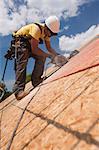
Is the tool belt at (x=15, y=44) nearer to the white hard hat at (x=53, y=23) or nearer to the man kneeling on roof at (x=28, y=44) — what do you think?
the man kneeling on roof at (x=28, y=44)

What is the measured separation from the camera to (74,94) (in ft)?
10.2

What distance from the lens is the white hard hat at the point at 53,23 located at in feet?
19.1

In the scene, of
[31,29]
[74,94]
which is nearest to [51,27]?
[31,29]

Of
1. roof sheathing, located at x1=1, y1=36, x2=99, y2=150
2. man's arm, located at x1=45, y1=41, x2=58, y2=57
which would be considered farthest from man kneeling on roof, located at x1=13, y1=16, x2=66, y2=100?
roof sheathing, located at x1=1, y1=36, x2=99, y2=150

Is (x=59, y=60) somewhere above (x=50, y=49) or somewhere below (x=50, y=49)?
below

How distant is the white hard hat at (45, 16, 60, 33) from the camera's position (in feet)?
19.1

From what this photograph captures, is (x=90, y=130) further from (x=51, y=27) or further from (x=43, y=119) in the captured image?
(x=51, y=27)

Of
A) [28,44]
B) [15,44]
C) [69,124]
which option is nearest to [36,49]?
[28,44]

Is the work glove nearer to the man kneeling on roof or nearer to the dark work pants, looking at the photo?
the man kneeling on roof

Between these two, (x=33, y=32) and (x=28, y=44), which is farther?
(x=28, y=44)

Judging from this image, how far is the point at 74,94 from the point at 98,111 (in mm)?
871

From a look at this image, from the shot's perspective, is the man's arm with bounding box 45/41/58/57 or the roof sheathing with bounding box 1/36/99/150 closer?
the roof sheathing with bounding box 1/36/99/150

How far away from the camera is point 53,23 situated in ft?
19.3

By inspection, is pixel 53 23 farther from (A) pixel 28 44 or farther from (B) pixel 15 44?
(B) pixel 15 44
